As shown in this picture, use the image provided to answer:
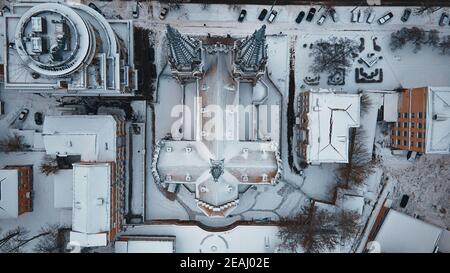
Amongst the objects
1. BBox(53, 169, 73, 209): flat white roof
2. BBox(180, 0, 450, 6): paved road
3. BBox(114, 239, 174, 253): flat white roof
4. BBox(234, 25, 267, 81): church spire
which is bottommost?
BBox(114, 239, 174, 253): flat white roof

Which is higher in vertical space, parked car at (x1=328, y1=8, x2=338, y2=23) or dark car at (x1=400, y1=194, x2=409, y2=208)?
parked car at (x1=328, y1=8, x2=338, y2=23)

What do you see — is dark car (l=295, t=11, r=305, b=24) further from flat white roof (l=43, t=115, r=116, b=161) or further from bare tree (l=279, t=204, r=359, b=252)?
flat white roof (l=43, t=115, r=116, b=161)

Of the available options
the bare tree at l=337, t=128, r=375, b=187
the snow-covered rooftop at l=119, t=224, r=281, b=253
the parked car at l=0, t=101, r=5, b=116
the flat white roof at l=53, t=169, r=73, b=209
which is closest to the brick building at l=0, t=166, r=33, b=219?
the flat white roof at l=53, t=169, r=73, b=209

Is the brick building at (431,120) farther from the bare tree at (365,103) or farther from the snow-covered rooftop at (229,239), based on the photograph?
the snow-covered rooftop at (229,239)

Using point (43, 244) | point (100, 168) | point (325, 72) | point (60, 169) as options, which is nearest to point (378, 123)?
point (325, 72)

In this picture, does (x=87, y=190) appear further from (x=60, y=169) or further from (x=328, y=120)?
(x=328, y=120)
